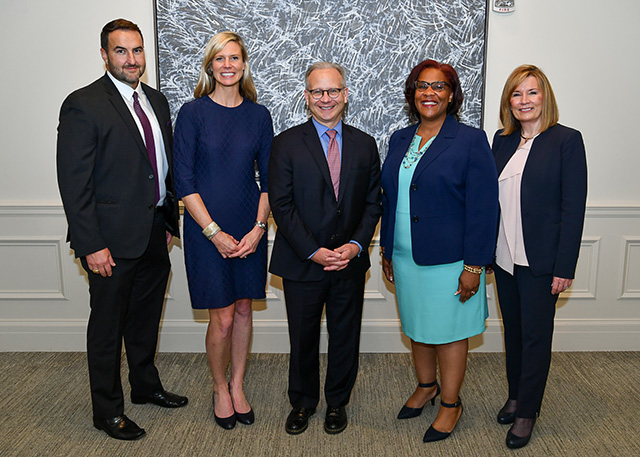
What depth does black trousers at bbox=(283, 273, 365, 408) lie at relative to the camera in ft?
8.75

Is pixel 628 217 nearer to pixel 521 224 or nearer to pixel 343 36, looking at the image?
pixel 521 224

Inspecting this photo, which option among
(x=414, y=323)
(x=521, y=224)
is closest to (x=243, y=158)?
(x=414, y=323)

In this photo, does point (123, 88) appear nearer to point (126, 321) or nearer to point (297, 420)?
point (126, 321)

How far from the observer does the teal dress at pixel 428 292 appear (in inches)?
101

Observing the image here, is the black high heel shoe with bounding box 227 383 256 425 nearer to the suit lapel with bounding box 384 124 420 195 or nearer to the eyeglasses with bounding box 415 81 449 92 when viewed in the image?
the suit lapel with bounding box 384 124 420 195

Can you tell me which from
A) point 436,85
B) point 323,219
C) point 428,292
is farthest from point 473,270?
point 436,85

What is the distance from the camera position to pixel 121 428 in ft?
9.04

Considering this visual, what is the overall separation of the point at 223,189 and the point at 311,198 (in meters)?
0.43

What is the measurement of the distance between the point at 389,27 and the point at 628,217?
1958mm

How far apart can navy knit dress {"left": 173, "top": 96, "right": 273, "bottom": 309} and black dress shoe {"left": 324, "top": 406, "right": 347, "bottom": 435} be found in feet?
2.41

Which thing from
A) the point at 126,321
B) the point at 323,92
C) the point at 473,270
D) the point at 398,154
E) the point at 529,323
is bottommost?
the point at 126,321

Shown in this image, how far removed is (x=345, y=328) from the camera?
8.97ft

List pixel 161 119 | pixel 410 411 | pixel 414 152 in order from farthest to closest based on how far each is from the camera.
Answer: pixel 410 411 → pixel 161 119 → pixel 414 152

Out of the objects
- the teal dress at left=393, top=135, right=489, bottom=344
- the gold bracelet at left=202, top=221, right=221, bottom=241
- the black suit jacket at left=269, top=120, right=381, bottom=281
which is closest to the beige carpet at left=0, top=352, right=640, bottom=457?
the teal dress at left=393, top=135, right=489, bottom=344
